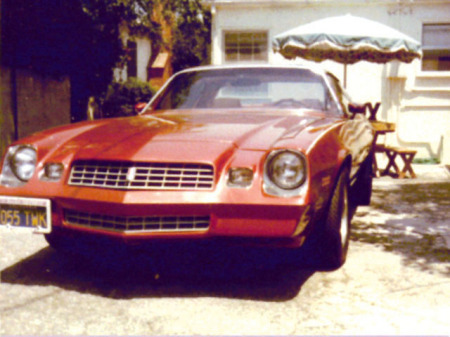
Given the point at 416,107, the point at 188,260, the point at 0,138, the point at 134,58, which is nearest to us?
the point at 188,260

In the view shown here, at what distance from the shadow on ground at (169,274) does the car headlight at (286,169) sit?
68 centimetres

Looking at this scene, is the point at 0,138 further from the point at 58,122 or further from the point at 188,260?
the point at 188,260

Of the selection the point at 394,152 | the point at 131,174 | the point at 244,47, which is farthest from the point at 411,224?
the point at 244,47

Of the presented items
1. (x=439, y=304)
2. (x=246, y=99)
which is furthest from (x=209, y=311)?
(x=246, y=99)

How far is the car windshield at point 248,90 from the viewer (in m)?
4.68

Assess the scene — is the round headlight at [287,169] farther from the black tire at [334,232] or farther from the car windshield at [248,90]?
the car windshield at [248,90]

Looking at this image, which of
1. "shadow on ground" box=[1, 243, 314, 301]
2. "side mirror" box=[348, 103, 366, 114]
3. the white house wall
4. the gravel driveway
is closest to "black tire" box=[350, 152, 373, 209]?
"side mirror" box=[348, 103, 366, 114]

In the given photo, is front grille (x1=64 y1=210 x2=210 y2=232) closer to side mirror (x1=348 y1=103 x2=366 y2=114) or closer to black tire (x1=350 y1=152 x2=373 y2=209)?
side mirror (x1=348 y1=103 x2=366 y2=114)

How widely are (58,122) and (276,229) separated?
733cm

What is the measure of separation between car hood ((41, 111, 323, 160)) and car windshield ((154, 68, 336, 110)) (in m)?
0.41

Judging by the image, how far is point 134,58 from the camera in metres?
22.7

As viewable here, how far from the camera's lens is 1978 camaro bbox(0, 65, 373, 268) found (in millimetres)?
3168

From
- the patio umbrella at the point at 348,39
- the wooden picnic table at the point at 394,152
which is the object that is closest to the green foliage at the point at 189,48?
the wooden picnic table at the point at 394,152

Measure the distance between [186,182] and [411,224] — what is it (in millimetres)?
3024
